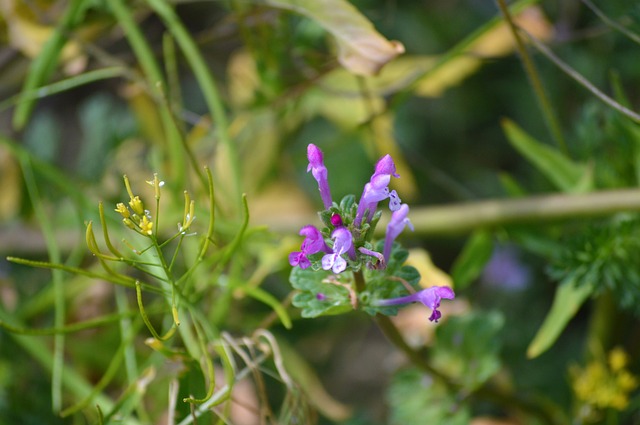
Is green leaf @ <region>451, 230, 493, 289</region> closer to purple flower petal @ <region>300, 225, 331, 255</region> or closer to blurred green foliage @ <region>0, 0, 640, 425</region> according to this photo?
blurred green foliage @ <region>0, 0, 640, 425</region>

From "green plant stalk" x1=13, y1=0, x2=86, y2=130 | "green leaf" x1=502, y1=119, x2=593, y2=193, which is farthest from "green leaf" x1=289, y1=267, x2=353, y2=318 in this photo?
"green plant stalk" x1=13, y1=0, x2=86, y2=130

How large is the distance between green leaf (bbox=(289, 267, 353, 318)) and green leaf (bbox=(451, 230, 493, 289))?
202 mm

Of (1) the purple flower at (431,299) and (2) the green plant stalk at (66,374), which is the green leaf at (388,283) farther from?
(2) the green plant stalk at (66,374)

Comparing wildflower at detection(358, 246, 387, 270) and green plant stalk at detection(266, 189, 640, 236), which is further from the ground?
wildflower at detection(358, 246, 387, 270)

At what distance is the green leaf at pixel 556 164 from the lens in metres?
0.59

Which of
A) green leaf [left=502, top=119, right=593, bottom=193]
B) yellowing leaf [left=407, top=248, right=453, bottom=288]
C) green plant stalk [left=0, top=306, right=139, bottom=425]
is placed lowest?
green plant stalk [left=0, top=306, right=139, bottom=425]

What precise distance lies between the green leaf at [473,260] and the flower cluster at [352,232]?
220mm

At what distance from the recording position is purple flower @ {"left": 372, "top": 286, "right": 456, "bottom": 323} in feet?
1.20

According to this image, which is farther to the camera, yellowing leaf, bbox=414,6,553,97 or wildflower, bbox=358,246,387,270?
yellowing leaf, bbox=414,6,553,97

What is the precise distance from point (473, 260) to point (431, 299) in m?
0.25

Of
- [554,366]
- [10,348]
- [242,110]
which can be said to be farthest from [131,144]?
[554,366]

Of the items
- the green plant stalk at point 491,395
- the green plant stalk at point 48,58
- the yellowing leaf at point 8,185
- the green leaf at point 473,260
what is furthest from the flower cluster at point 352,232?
the yellowing leaf at point 8,185

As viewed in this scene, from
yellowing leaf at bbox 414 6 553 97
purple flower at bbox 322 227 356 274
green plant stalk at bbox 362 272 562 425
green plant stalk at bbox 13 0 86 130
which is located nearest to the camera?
purple flower at bbox 322 227 356 274

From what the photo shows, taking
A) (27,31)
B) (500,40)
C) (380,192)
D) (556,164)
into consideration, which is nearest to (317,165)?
(380,192)
